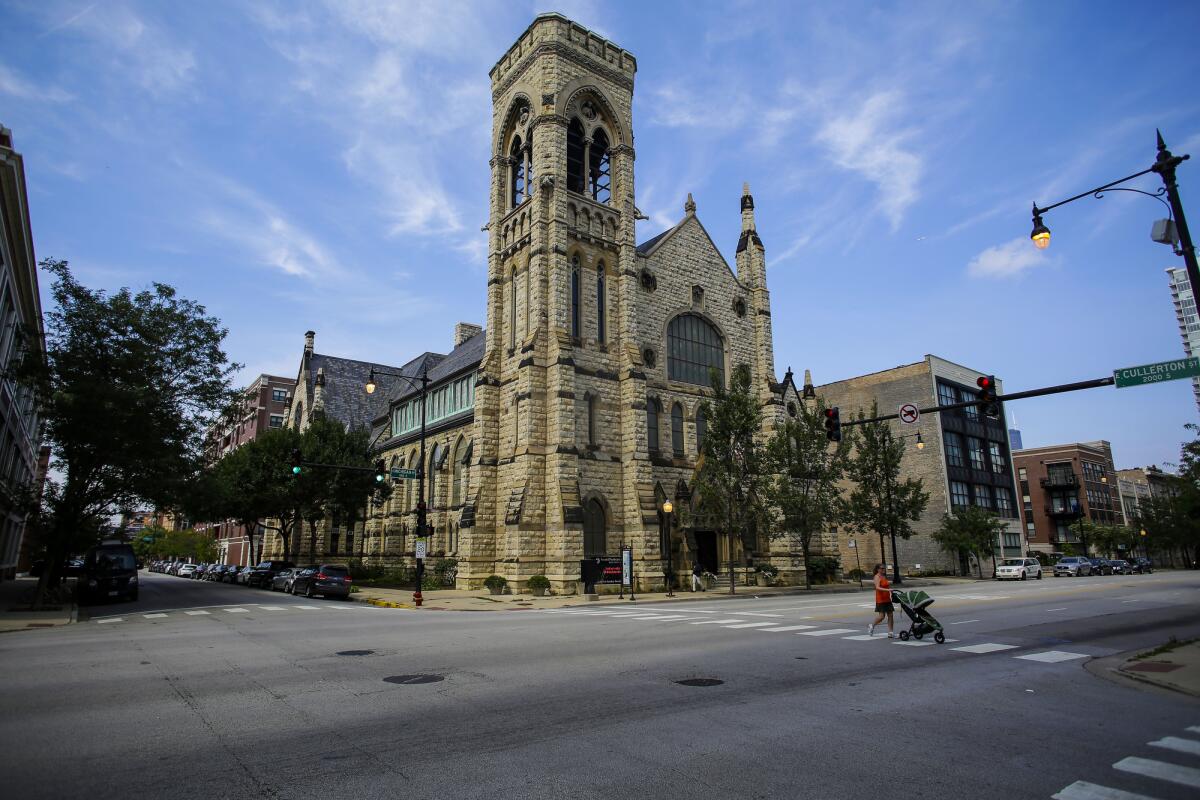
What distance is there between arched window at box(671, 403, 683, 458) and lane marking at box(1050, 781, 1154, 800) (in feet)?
106

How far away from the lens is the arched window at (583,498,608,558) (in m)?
33.5

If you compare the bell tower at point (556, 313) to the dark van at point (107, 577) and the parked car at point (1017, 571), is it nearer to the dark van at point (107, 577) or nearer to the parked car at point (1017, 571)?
the dark van at point (107, 577)

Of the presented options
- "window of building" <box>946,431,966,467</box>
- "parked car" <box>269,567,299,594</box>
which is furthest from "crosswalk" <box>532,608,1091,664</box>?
"window of building" <box>946,431,966,467</box>

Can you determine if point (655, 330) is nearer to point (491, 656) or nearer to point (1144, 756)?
point (491, 656)

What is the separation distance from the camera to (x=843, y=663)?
37.0 feet

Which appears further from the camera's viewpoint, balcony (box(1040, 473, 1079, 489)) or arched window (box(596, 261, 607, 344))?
balcony (box(1040, 473, 1079, 489))

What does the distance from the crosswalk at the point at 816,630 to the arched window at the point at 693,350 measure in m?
19.5

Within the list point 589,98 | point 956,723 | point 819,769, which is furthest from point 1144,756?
point 589,98

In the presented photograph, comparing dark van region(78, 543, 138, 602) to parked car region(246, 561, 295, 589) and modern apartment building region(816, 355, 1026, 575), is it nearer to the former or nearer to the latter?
parked car region(246, 561, 295, 589)

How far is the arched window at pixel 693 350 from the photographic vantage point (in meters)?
39.5

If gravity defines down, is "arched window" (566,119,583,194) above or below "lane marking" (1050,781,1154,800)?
above

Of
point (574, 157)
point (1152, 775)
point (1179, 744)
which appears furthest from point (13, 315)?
point (1179, 744)

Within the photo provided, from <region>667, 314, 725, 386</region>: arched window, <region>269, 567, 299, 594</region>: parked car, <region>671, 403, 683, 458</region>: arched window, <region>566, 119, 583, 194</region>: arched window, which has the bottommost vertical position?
<region>269, 567, 299, 594</region>: parked car

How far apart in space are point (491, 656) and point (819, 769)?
280 inches
